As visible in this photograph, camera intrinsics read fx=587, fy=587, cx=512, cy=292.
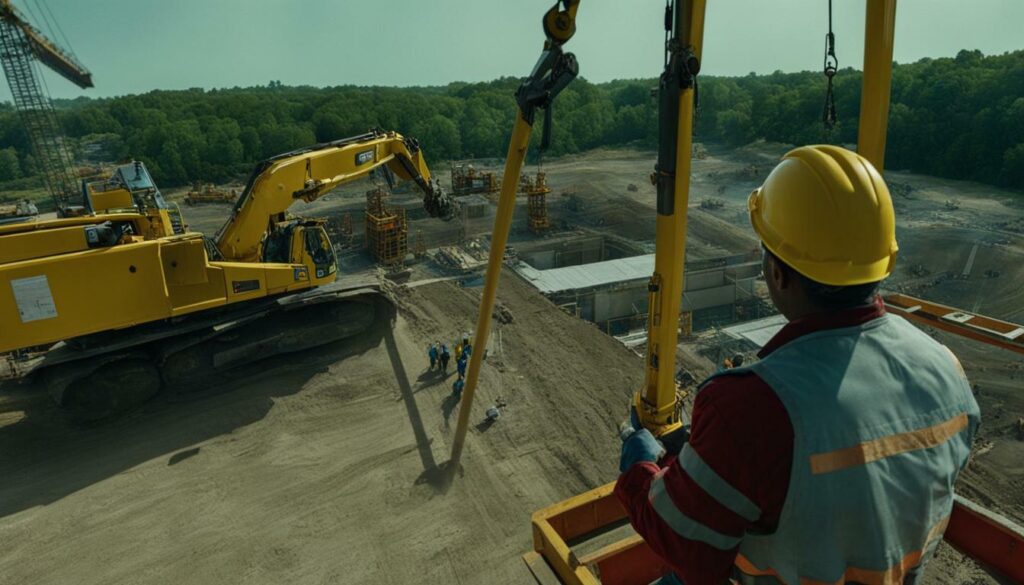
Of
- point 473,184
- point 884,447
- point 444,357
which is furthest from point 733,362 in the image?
point 473,184

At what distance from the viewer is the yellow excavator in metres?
9.35

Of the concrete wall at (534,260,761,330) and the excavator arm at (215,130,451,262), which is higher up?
the excavator arm at (215,130,451,262)

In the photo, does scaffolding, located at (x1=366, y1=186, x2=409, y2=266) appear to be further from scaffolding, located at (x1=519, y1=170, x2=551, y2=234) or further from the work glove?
the work glove

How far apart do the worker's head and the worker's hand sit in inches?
31.0

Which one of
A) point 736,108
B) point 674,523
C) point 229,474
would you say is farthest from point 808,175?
point 736,108

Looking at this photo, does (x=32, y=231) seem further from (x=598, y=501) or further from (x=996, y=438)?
(x=996, y=438)

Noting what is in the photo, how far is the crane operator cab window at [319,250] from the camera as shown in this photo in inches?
473

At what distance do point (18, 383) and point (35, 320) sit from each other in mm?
3002

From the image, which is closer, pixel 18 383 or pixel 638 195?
pixel 18 383

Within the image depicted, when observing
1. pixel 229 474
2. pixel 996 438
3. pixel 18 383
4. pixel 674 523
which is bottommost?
pixel 996 438

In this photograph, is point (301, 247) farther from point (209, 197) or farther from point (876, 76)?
point (209, 197)

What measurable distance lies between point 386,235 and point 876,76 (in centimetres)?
1730

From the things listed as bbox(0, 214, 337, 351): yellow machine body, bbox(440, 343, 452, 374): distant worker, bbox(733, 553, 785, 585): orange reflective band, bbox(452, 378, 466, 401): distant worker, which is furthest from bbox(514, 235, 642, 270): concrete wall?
bbox(733, 553, 785, 585): orange reflective band

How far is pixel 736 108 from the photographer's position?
67188mm
